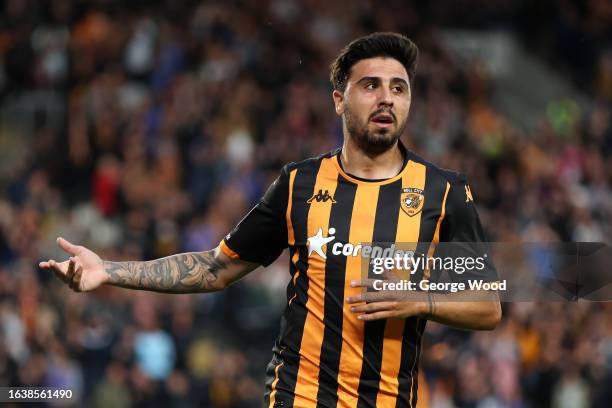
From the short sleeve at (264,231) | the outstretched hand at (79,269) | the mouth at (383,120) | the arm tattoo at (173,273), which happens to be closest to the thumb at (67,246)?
the outstretched hand at (79,269)

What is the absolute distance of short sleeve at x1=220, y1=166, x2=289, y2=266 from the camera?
505 cm

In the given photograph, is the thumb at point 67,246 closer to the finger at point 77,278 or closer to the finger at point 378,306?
the finger at point 77,278

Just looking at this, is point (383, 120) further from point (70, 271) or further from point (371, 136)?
point (70, 271)

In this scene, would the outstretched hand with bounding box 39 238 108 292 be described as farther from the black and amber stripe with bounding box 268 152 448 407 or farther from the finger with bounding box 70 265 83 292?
the black and amber stripe with bounding box 268 152 448 407

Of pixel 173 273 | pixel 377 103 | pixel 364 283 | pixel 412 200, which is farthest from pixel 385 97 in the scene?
pixel 173 273

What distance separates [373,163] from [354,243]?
0.38 metres

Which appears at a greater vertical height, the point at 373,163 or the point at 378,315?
the point at 373,163

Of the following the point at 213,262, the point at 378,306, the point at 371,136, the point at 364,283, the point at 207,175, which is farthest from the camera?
the point at 207,175

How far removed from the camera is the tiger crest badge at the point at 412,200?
489 centimetres

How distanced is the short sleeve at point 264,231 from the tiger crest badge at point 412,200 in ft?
1.60

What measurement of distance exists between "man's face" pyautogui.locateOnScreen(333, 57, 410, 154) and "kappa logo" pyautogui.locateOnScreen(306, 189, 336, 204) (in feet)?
0.80

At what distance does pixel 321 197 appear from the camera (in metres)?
5.00

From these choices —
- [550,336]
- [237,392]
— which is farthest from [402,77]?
[550,336]

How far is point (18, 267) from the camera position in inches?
450
